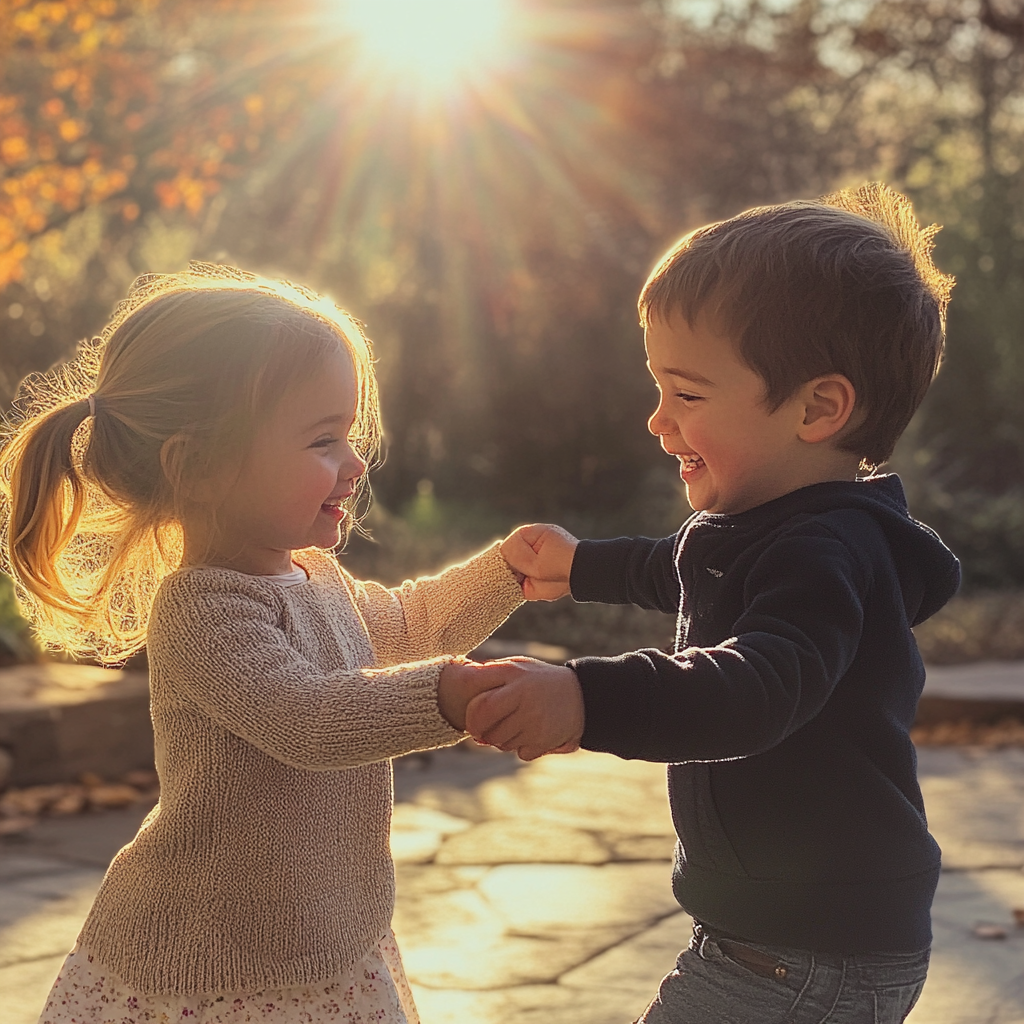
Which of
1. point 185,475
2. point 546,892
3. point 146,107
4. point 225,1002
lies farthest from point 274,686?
point 146,107

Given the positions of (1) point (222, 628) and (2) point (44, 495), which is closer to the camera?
(1) point (222, 628)

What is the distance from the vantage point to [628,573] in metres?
2.10

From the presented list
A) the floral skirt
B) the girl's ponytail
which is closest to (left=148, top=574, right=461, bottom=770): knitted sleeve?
the girl's ponytail

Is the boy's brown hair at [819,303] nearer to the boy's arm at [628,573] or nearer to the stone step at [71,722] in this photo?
the boy's arm at [628,573]

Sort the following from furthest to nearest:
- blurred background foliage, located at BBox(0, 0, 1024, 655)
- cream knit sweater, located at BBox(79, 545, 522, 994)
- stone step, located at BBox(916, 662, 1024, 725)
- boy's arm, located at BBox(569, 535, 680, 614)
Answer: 1. blurred background foliage, located at BBox(0, 0, 1024, 655)
2. stone step, located at BBox(916, 662, 1024, 725)
3. boy's arm, located at BBox(569, 535, 680, 614)
4. cream knit sweater, located at BBox(79, 545, 522, 994)

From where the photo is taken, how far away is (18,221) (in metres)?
14.9

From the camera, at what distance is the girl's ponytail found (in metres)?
1.84

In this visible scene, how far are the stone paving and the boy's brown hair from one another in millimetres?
1648

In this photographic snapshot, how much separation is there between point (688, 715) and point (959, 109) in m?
21.5

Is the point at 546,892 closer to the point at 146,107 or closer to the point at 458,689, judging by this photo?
the point at 458,689

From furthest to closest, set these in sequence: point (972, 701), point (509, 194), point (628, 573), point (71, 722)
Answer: point (509, 194)
point (972, 701)
point (71, 722)
point (628, 573)

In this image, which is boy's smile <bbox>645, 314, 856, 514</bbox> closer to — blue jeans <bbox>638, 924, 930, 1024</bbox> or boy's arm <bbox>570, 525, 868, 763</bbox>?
boy's arm <bbox>570, 525, 868, 763</bbox>

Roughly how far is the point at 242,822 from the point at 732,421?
0.79m

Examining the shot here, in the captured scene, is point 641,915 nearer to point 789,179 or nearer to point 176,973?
point 176,973
